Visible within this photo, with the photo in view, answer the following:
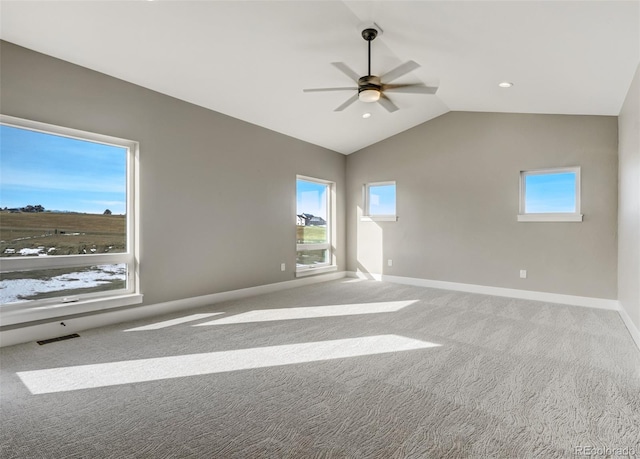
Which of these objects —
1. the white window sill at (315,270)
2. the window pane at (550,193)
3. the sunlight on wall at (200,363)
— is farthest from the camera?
the white window sill at (315,270)

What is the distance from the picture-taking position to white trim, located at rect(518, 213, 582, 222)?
15.4 feet

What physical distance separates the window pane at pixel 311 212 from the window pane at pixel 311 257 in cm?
20

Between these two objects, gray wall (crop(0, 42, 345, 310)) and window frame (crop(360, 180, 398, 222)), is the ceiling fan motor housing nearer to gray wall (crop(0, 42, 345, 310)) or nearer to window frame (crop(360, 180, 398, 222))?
gray wall (crop(0, 42, 345, 310))

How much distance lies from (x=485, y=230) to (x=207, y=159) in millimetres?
4362

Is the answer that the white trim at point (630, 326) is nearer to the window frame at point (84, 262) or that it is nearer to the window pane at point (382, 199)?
the window pane at point (382, 199)

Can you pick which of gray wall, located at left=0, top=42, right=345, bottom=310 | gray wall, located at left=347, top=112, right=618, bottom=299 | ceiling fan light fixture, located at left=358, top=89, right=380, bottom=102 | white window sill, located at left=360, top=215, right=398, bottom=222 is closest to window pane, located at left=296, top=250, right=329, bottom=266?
gray wall, located at left=0, top=42, right=345, bottom=310

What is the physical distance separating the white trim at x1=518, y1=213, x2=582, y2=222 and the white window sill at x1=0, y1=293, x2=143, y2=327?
5321mm

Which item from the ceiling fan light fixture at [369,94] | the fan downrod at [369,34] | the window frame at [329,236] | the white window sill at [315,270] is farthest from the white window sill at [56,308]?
the fan downrod at [369,34]

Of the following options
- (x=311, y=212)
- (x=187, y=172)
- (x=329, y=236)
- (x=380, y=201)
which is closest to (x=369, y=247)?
Answer: (x=329, y=236)

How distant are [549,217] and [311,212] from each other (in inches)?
150

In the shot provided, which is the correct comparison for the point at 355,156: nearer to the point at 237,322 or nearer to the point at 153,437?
the point at 237,322

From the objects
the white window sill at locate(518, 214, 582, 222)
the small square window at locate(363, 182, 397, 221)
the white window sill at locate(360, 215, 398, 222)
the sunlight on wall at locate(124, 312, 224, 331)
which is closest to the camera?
the sunlight on wall at locate(124, 312, 224, 331)

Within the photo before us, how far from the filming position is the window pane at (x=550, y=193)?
4824 mm

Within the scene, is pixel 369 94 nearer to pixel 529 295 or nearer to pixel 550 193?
pixel 550 193
